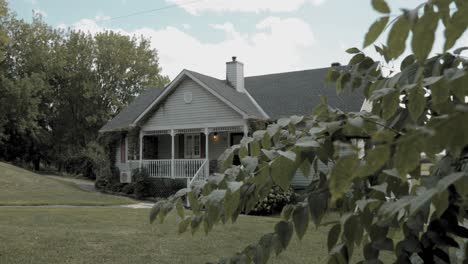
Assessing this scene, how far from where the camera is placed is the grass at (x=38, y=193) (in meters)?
14.8

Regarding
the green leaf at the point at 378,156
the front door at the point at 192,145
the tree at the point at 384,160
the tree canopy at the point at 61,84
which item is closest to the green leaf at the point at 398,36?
the tree at the point at 384,160

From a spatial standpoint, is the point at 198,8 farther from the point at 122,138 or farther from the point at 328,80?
the point at 328,80

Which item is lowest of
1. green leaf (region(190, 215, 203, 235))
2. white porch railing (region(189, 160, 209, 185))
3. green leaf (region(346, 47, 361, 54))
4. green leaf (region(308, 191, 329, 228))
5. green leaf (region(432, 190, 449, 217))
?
white porch railing (region(189, 160, 209, 185))

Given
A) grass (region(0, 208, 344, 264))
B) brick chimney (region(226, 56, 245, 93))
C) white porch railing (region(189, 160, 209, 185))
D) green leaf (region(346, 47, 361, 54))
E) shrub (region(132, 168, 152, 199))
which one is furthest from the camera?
brick chimney (region(226, 56, 245, 93))

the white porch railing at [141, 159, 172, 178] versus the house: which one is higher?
the house

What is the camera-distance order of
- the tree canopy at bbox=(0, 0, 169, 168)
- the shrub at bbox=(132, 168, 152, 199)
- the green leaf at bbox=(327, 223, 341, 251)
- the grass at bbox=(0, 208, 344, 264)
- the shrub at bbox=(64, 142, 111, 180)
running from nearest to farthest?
the green leaf at bbox=(327, 223, 341, 251)
the grass at bbox=(0, 208, 344, 264)
the shrub at bbox=(132, 168, 152, 199)
the shrub at bbox=(64, 142, 111, 180)
the tree canopy at bbox=(0, 0, 169, 168)

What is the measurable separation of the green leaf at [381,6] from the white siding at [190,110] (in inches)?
662

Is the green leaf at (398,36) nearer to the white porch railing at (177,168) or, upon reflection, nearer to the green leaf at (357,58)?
the green leaf at (357,58)

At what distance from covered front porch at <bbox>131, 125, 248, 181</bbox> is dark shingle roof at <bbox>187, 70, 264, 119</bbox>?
A: 0.79 metres

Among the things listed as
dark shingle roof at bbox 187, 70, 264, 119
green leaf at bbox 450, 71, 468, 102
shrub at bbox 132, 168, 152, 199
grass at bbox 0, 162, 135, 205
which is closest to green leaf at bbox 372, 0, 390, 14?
green leaf at bbox 450, 71, 468, 102

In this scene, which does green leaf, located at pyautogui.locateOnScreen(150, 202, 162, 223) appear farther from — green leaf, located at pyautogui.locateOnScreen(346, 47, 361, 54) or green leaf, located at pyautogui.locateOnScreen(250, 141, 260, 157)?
green leaf, located at pyautogui.locateOnScreen(346, 47, 361, 54)

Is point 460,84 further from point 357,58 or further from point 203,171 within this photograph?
point 203,171

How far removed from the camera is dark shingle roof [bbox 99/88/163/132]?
21453 mm

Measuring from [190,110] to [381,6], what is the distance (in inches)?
725
